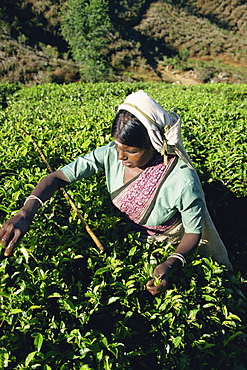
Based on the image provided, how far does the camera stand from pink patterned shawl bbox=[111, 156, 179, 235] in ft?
7.30

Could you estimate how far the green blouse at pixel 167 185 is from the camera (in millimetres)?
2154

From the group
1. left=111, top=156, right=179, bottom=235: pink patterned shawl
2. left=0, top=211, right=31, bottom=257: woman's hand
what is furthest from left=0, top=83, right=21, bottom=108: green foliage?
left=0, top=211, right=31, bottom=257: woman's hand

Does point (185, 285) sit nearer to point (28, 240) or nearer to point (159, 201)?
point (159, 201)

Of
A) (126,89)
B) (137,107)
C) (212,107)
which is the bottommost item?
(126,89)

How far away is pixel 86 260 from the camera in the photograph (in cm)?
199

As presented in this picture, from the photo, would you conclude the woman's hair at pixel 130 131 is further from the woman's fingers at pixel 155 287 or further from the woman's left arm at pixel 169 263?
the woman's fingers at pixel 155 287

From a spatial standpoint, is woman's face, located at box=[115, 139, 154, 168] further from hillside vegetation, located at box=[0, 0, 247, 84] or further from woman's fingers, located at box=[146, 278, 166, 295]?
hillside vegetation, located at box=[0, 0, 247, 84]

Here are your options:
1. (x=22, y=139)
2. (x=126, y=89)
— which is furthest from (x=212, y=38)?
(x=22, y=139)

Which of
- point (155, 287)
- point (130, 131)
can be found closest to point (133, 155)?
point (130, 131)

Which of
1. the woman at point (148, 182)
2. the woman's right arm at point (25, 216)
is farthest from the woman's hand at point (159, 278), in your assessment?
the woman's right arm at point (25, 216)

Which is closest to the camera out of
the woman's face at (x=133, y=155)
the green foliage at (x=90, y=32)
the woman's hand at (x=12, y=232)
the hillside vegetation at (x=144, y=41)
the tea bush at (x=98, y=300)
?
the tea bush at (x=98, y=300)

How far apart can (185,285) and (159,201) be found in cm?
61

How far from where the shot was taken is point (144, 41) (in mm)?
31328

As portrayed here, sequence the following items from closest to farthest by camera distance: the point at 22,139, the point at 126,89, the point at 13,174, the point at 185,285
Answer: the point at 185,285, the point at 13,174, the point at 22,139, the point at 126,89
